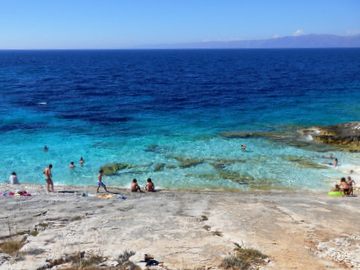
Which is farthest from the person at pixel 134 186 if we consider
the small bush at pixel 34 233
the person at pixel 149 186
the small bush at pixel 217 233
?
the small bush at pixel 217 233

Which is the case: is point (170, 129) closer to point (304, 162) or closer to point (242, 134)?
point (242, 134)

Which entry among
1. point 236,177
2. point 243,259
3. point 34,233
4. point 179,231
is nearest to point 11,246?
point 34,233

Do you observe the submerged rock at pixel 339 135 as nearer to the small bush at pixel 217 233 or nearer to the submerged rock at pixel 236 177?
the submerged rock at pixel 236 177

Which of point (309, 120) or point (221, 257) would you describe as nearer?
point (221, 257)

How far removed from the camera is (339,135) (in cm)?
4725

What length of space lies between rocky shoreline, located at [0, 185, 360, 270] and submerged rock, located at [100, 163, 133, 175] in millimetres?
11370

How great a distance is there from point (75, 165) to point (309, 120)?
33.5m

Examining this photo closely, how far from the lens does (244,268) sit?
575 inches

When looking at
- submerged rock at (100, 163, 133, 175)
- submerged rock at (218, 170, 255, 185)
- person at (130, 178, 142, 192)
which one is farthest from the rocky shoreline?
submerged rock at (100, 163, 133, 175)

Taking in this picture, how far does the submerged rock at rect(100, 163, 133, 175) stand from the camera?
36.9m

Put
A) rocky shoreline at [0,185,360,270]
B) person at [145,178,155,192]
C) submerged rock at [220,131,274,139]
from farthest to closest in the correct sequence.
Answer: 1. submerged rock at [220,131,274,139]
2. person at [145,178,155,192]
3. rocky shoreline at [0,185,360,270]

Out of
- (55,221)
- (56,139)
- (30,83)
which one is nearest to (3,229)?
(55,221)

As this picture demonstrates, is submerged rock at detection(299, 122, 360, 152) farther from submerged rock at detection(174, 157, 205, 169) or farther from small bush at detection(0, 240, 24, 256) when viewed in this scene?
small bush at detection(0, 240, 24, 256)

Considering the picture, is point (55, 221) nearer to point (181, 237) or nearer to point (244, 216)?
point (181, 237)
